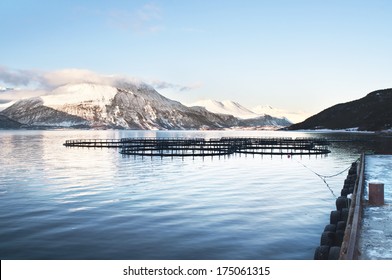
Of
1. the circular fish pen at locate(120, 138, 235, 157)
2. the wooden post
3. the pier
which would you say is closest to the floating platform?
the circular fish pen at locate(120, 138, 235, 157)

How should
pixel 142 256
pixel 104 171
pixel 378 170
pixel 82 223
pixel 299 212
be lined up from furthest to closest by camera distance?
pixel 104 171 < pixel 378 170 < pixel 299 212 < pixel 82 223 < pixel 142 256

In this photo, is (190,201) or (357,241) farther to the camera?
(190,201)

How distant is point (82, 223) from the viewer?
2695 cm

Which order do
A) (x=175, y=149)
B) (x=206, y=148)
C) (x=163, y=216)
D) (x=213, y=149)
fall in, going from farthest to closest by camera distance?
(x=206, y=148) → (x=175, y=149) → (x=213, y=149) → (x=163, y=216)

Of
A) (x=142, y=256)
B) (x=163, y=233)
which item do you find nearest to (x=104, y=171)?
(x=163, y=233)

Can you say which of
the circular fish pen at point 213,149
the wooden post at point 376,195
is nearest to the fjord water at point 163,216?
the wooden post at point 376,195

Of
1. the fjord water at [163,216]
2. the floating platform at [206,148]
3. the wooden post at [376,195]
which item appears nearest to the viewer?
the fjord water at [163,216]

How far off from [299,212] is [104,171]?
1412 inches

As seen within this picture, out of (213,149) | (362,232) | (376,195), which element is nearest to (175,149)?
(213,149)

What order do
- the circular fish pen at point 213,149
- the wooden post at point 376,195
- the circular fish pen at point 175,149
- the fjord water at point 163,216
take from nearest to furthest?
the fjord water at point 163,216
the wooden post at point 376,195
the circular fish pen at point 175,149
the circular fish pen at point 213,149

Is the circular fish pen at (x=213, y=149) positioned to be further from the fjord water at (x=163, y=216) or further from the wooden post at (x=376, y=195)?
the wooden post at (x=376, y=195)

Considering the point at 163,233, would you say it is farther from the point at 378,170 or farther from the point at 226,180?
the point at 378,170

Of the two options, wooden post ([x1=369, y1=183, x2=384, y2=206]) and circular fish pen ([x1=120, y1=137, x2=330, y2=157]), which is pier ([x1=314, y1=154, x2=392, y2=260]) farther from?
circular fish pen ([x1=120, y1=137, x2=330, y2=157])

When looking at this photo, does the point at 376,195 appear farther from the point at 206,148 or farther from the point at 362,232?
the point at 206,148
